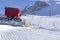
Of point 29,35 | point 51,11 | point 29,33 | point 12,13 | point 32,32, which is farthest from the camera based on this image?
point 51,11

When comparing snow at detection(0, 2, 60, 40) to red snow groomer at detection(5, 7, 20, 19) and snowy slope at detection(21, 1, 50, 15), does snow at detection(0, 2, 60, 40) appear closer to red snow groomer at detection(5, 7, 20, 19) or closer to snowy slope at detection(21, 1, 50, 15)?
red snow groomer at detection(5, 7, 20, 19)

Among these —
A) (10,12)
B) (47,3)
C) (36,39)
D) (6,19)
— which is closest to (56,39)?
(36,39)

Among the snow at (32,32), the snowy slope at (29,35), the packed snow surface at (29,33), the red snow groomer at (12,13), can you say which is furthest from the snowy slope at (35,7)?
the snowy slope at (29,35)

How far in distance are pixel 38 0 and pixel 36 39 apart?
121m

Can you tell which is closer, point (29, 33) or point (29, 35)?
point (29, 35)

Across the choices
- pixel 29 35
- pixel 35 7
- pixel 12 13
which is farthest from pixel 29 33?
pixel 35 7

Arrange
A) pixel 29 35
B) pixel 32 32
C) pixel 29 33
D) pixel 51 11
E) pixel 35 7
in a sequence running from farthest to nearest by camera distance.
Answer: pixel 35 7 → pixel 51 11 → pixel 32 32 → pixel 29 33 → pixel 29 35

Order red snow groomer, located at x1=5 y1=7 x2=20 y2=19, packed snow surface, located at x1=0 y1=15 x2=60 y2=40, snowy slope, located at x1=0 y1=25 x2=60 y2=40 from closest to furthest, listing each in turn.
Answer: snowy slope, located at x1=0 y1=25 x2=60 y2=40
packed snow surface, located at x1=0 y1=15 x2=60 y2=40
red snow groomer, located at x1=5 y1=7 x2=20 y2=19

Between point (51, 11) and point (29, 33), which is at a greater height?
point (29, 33)

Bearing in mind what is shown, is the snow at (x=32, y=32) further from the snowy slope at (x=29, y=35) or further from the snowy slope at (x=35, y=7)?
the snowy slope at (x=35, y=7)

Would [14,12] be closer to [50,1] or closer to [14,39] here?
[14,39]

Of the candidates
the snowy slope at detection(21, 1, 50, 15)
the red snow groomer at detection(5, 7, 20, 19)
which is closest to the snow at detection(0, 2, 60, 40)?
the red snow groomer at detection(5, 7, 20, 19)

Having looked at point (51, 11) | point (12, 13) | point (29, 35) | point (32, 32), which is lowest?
point (51, 11)

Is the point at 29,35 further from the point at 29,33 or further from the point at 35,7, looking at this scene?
the point at 35,7
